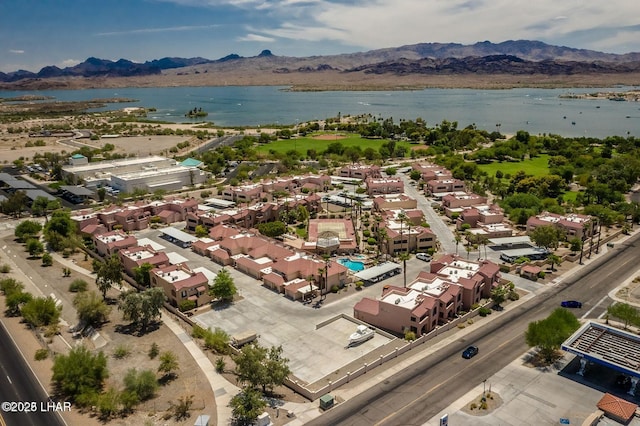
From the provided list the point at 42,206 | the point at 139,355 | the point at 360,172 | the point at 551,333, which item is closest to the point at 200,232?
the point at 139,355

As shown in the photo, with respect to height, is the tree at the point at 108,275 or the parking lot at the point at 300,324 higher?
the tree at the point at 108,275

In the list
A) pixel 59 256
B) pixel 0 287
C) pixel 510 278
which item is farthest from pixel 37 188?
pixel 510 278

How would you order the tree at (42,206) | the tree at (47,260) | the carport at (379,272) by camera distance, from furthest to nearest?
the tree at (42,206) → the tree at (47,260) → the carport at (379,272)

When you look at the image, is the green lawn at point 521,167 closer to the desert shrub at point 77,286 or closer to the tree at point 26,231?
the desert shrub at point 77,286

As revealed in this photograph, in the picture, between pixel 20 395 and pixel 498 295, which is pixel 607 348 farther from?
pixel 20 395

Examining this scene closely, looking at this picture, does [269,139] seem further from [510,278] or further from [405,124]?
[510,278]

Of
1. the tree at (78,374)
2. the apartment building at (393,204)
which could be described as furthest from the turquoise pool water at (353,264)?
the tree at (78,374)
